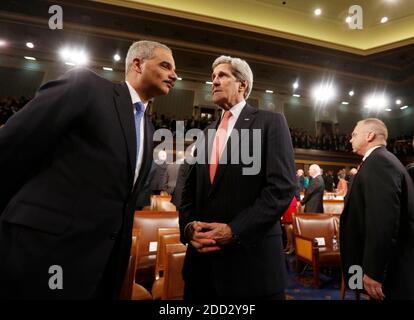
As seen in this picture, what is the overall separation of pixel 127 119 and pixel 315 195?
14.8ft

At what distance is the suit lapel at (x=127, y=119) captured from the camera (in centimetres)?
100

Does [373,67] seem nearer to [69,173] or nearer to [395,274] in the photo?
[395,274]

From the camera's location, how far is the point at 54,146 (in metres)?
0.91

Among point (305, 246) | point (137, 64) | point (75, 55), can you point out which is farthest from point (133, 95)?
point (75, 55)

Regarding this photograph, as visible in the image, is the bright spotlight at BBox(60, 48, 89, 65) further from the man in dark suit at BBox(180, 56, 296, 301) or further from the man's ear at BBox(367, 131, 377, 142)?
the man's ear at BBox(367, 131, 377, 142)

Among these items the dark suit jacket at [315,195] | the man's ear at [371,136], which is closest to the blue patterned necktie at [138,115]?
the man's ear at [371,136]

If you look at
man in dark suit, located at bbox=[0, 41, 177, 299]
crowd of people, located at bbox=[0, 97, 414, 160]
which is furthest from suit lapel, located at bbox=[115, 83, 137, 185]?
crowd of people, located at bbox=[0, 97, 414, 160]

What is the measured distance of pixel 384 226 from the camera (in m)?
1.50

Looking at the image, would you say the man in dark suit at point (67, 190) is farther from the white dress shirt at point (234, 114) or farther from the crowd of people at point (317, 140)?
the crowd of people at point (317, 140)

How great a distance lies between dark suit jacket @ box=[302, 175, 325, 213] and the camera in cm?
470

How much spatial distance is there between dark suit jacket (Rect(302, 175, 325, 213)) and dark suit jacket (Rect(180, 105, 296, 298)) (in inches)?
155

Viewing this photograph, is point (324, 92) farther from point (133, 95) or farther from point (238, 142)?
point (133, 95)
